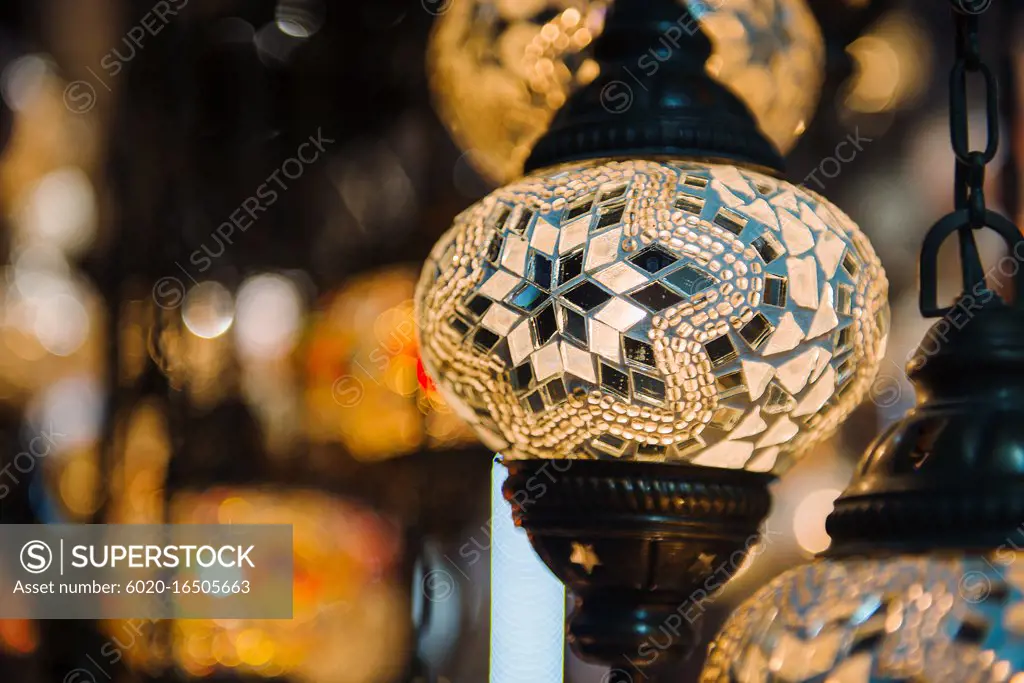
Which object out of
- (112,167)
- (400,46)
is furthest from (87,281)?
(400,46)

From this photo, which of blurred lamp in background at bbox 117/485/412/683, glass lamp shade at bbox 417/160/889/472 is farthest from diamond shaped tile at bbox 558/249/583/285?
blurred lamp in background at bbox 117/485/412/683

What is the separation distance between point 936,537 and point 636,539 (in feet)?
0.70

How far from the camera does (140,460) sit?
2.47 metres

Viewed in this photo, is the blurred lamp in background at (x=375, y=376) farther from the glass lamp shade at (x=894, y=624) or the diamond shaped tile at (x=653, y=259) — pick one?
the glass lamp shade at (x=894, y=624)

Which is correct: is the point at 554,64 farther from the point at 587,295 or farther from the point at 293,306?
the point at 293,306

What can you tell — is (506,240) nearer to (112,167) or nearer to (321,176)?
(321,176)

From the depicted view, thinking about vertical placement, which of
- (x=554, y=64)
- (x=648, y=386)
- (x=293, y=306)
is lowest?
(x=648, y=386)

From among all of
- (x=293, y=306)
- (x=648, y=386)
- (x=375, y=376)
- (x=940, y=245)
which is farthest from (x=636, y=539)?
(x=293, y=306)

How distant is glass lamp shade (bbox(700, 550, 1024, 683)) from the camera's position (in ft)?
0.99

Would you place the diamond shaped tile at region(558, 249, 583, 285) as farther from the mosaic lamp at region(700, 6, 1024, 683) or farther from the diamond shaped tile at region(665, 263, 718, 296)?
the mosaic lamp at region(700, 6, 1024, 683)

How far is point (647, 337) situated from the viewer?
19.0 inches

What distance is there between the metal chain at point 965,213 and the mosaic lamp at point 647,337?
0.10 metres

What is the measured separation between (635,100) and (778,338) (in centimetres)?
16

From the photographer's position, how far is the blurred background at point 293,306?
5.81 feet
